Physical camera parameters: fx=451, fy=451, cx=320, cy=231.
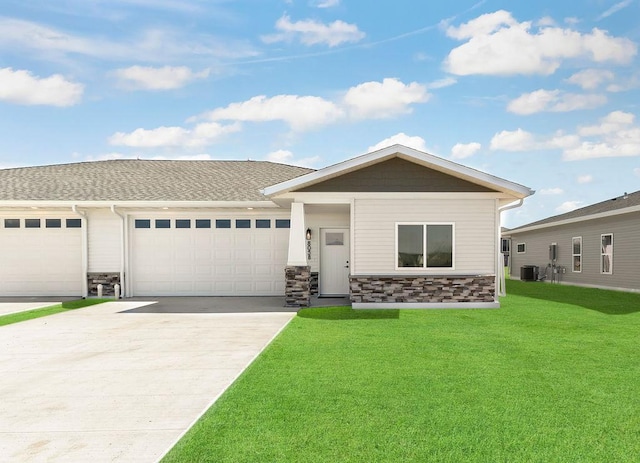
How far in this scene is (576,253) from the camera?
21750 millimetres

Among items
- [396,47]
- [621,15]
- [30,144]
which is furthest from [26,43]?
[621,15]

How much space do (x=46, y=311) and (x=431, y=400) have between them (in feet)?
37.3

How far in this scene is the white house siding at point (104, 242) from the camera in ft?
49.3

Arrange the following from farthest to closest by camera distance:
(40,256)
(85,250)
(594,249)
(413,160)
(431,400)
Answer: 1. (594,249)
2. (40,256)
3. (85,250)
4. (413,160)
5. (431,400)

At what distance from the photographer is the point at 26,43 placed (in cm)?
1819

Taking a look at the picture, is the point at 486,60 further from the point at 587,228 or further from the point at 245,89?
the point at 245,89

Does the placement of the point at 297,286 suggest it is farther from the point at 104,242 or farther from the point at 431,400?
the point at 431,400

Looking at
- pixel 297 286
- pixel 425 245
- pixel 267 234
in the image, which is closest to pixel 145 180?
pixel 267 234

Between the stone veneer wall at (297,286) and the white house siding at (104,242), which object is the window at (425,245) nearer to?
the stone veneer wall at (297,286)

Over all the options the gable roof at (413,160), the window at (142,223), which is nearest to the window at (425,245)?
the gable roof at (413,160)

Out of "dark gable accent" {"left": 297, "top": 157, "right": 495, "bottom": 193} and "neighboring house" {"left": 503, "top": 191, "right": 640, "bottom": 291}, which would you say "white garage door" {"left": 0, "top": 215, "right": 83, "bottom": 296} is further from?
"neighboring house" {"left": 503, "top": 191, "right": 640, "bottom": 291}

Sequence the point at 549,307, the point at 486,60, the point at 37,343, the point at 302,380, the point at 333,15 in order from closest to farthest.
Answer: the point at 302,380
the point at 37,343
the point at 549,307
the point at 333,15
the point at 486,60

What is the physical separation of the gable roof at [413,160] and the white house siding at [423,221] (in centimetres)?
73

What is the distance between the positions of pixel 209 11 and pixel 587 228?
60.4 feet
